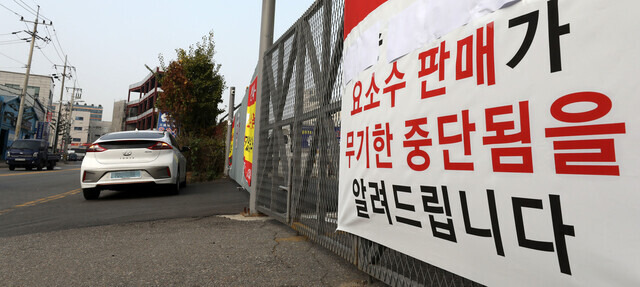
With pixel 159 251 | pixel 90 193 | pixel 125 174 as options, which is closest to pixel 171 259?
pixel 159 251

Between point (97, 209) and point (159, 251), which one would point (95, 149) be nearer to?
point (97, 209)

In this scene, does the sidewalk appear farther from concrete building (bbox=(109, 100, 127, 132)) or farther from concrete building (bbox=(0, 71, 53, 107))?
concrete building (bbox=(0, 71, 53, 107))

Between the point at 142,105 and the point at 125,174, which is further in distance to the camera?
the point at 142,105

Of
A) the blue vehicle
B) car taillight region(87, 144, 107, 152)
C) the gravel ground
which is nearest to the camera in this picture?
the gravel ground

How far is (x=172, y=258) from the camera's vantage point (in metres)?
2.94

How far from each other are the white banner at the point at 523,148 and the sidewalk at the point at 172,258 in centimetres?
102

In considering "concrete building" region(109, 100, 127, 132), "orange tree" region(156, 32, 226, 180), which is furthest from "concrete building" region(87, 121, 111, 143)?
"orange tree" region(156, 32, 226, 180)

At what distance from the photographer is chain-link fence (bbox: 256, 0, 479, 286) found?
2248 millimetres

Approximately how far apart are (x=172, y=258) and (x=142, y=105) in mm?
66457

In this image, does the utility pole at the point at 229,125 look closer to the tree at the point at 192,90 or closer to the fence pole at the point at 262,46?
the tree at the point at 192,90

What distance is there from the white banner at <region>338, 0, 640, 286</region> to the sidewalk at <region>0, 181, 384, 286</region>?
3.35ft

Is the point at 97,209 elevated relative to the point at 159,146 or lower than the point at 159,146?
lower

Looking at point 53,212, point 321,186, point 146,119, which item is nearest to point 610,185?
point 321,186

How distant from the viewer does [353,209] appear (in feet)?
7.48
